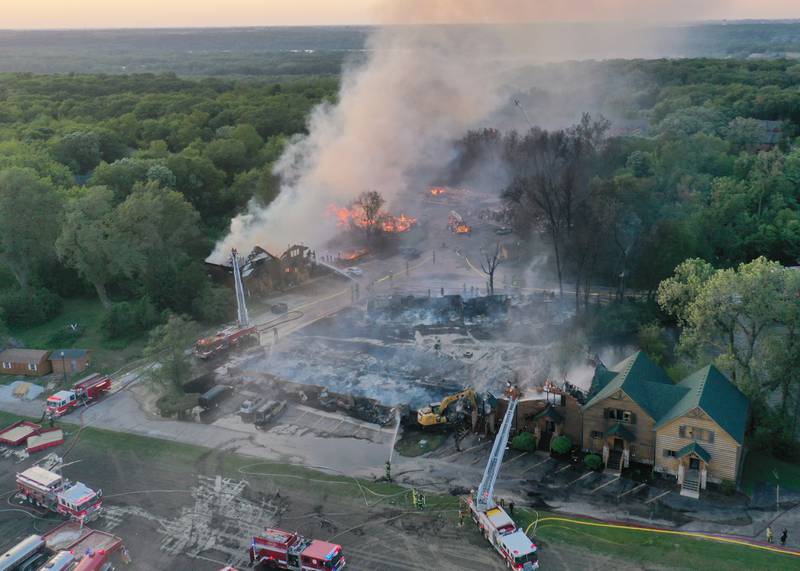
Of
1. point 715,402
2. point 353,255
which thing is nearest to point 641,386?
point 715,402

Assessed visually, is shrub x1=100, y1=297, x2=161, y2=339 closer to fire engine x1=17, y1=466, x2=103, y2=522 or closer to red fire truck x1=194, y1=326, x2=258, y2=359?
red fire truck x1=194, y1=326, x2=258, y2=359

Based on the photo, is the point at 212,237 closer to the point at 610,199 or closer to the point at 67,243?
the point at 67,243

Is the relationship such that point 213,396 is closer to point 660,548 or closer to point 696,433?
point 660,548

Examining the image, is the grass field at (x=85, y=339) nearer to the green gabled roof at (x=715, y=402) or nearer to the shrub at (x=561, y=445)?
the shrub at (x=561, y=445)

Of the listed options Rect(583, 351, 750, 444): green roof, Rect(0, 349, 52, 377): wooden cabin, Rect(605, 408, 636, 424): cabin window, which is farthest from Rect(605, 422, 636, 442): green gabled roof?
Rect(0, 349, 52, 377): wooden cabin

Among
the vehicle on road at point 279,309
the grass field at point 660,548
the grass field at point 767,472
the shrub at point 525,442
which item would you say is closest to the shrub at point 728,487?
the grass field at point 767,472

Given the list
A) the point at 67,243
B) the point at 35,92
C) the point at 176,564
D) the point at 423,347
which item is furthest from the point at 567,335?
the point at 35,92

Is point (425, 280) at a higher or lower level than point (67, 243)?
lower
